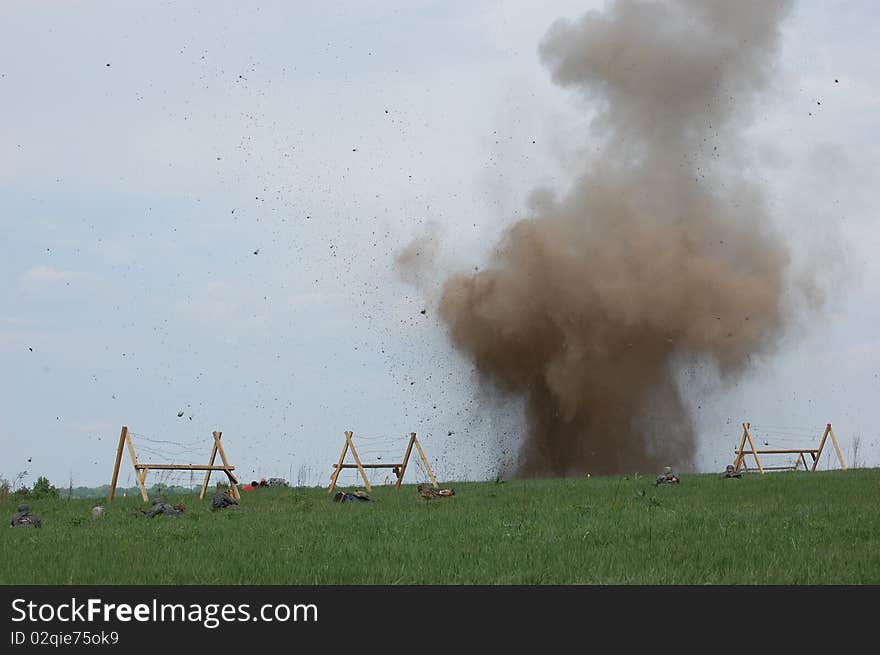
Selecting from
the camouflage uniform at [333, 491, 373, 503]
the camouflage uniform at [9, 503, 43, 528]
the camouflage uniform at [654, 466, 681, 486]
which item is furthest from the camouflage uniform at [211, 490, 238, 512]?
the camouflage uniform at [654, 466, 681, 486]

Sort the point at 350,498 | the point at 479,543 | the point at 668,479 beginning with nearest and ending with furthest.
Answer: the point at 479,543 → the point at 350,498 → the point at 668,479

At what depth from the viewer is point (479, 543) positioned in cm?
1680

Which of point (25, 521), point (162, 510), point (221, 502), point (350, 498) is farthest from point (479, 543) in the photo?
point (350, 498)

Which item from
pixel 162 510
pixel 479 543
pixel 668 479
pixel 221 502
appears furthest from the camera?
pixel 668 479

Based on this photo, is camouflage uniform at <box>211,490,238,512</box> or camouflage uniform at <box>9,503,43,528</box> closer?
camouflage uniform at <box>9,503,43,528</box>

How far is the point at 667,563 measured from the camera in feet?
47.2

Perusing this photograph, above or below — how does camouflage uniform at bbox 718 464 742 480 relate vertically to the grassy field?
→ above

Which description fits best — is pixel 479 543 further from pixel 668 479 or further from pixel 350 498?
pixel 668 479

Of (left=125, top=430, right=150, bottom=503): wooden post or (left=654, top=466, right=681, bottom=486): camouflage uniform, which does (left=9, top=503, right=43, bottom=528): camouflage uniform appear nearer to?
(left=125, top=430, right=150, bottom=503): wooden post

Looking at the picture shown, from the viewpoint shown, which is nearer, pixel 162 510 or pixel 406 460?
pixel 162 510

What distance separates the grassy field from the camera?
1352 cm
